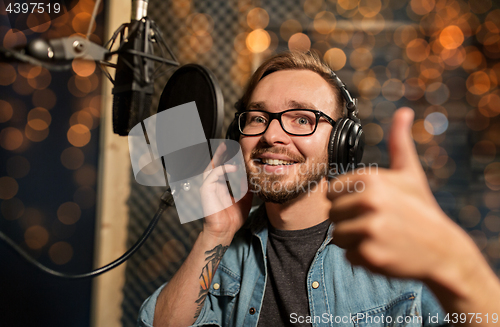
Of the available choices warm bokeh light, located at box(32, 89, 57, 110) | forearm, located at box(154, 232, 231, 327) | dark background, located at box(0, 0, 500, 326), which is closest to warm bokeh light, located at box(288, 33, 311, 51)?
dark background, located at box(0, 0, 500, 326)

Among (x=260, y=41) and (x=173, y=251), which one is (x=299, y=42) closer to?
(x=260, y=41)

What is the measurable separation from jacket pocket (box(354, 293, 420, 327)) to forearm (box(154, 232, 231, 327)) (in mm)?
471

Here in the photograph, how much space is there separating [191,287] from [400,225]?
0.76m

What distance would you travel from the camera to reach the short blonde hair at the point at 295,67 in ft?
3.34

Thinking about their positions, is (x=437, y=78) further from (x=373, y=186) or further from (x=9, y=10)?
(x=9, y=10)

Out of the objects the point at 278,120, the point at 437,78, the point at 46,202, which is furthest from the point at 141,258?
the point at 437,78

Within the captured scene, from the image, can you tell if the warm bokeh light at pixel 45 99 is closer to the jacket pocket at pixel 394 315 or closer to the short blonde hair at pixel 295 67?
the short blonde hair at pixel 295 67

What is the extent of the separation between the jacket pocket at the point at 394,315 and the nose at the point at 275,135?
553mm

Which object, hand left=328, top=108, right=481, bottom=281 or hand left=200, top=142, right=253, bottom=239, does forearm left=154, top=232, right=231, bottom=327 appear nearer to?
hand left=200, top=142, right=253, bottom=239

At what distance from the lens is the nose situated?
0.92 meters

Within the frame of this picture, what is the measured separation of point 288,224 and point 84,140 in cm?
117

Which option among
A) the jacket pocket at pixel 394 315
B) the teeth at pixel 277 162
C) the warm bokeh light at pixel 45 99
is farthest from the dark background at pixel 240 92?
the jacket pocket at pixel 394 315

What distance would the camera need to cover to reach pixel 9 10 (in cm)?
108

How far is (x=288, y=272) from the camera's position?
0.93m
